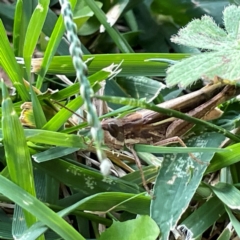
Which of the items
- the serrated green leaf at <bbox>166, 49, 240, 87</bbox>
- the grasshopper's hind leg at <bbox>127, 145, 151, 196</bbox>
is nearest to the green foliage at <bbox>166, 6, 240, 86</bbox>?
the serrated green leaf at <bbox>166, 49, 240, 87</bbox>

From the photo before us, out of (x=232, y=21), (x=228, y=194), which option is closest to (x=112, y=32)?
(x=232, y=21)

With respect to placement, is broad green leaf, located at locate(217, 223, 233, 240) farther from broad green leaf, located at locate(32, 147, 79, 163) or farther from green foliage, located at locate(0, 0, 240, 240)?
broad green leaf, located at locate(32, 147, 79, 163)

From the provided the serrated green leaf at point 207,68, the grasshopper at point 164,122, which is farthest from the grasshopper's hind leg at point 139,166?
the serrated green leaf at point 207,68

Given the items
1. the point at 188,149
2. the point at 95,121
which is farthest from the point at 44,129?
the point at 95,121

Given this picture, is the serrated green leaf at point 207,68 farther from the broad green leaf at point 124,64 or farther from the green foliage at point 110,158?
the broad green leaf at point 124,64

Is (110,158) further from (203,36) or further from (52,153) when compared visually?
(203,36)
